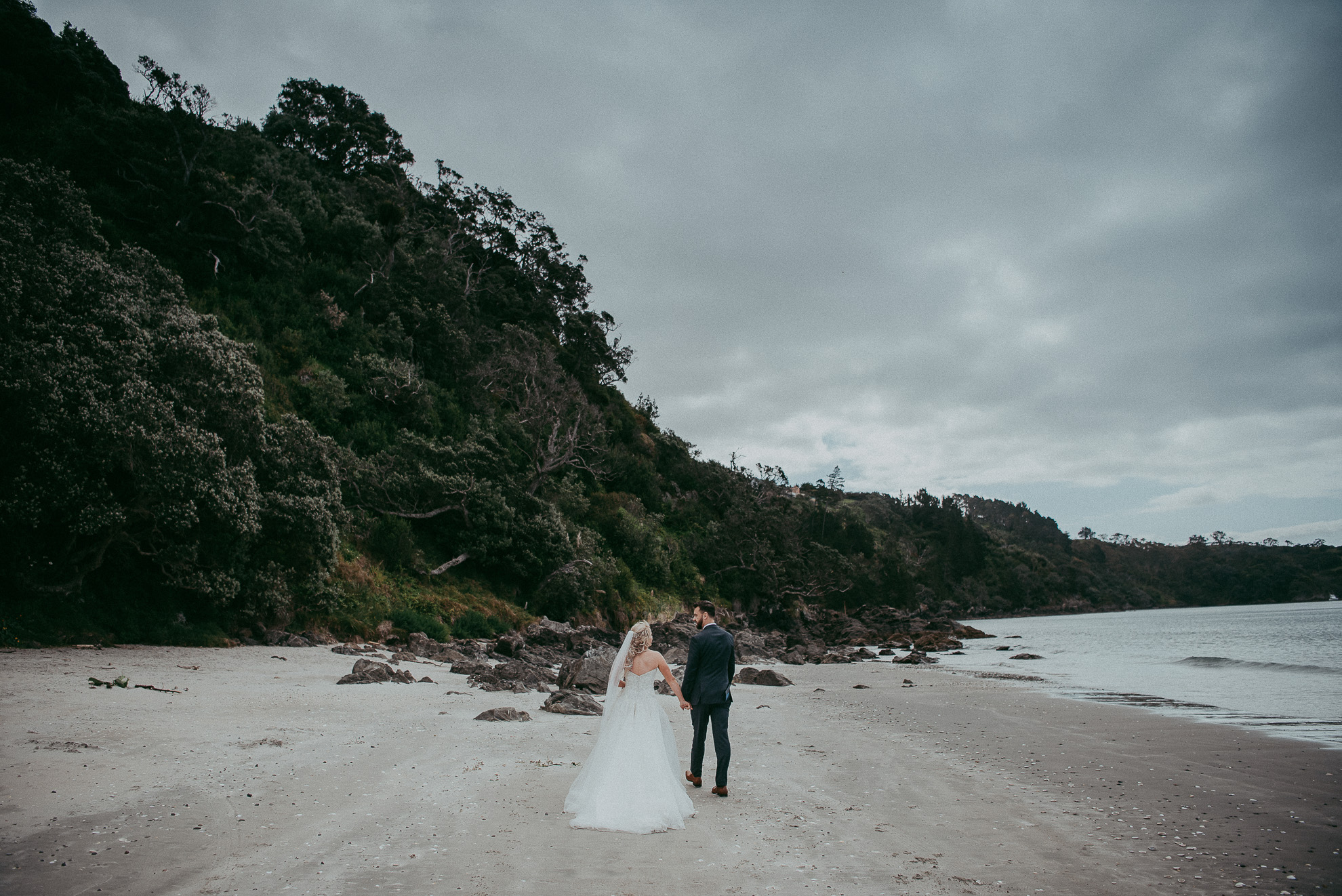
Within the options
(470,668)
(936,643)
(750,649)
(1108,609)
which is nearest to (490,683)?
(470,668)

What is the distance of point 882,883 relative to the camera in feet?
15.3

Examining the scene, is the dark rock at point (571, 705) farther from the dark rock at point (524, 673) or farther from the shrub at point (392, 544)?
the shrub at point (392, 544)

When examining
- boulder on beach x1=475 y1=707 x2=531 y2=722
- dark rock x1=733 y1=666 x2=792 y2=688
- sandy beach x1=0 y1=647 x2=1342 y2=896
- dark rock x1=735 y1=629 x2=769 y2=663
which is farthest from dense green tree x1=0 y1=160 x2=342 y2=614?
dark rock x1=735 y1=629 x2=769 y2=663

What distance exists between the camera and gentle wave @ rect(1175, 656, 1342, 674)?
22.6 meters

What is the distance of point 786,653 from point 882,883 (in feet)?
96.6

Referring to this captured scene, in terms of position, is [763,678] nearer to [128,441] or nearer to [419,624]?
[419,624]

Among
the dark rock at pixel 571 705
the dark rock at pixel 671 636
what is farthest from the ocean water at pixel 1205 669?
the dark rock at pixel 571 705

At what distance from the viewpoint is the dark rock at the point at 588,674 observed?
45.1 feet

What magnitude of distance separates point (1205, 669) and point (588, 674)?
23.3m

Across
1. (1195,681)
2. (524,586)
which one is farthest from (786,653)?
(1195,681)

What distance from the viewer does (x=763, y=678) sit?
19.5m

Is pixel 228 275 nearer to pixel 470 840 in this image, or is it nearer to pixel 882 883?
pixel 470 840

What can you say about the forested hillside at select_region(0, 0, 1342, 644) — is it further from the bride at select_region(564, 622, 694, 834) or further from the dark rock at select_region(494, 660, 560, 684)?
the bride at select_region(564, 622, 694, 834)

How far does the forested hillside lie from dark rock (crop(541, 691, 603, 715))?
10072mm
